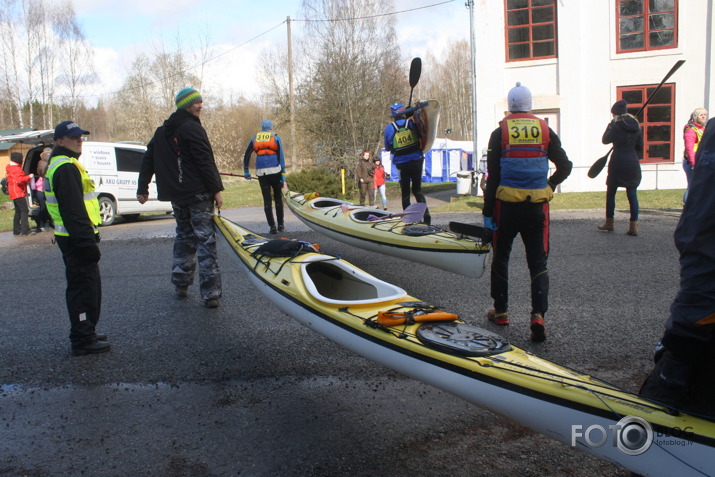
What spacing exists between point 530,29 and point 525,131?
1461 centimetres

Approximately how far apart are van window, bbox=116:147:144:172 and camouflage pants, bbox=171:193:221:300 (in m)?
8.33

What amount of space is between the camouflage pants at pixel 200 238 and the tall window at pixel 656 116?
50.9 feet

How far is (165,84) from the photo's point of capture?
115 feet

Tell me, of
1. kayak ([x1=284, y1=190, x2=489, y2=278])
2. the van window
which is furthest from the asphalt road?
the van window

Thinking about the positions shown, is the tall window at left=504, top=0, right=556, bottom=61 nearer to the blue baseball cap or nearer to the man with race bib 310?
the man with race bib 310

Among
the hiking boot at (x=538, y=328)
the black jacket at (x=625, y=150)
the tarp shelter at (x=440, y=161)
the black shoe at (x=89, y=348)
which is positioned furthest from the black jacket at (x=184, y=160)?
the tarp shelter at (x=440, y=161)

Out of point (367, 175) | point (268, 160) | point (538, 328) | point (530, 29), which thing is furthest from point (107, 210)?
point (530, 29)

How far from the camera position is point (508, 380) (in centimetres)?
255

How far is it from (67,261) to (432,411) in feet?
10.4

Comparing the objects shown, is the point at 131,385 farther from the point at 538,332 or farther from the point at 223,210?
the point at 223,210

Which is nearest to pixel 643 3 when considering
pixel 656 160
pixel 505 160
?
pixel 656 160

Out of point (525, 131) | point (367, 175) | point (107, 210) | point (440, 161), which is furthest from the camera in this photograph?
point (440, 161)

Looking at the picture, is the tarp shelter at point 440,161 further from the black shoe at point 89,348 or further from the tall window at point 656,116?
the black shoe at point 89,348

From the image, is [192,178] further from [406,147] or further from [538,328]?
[538,328]
